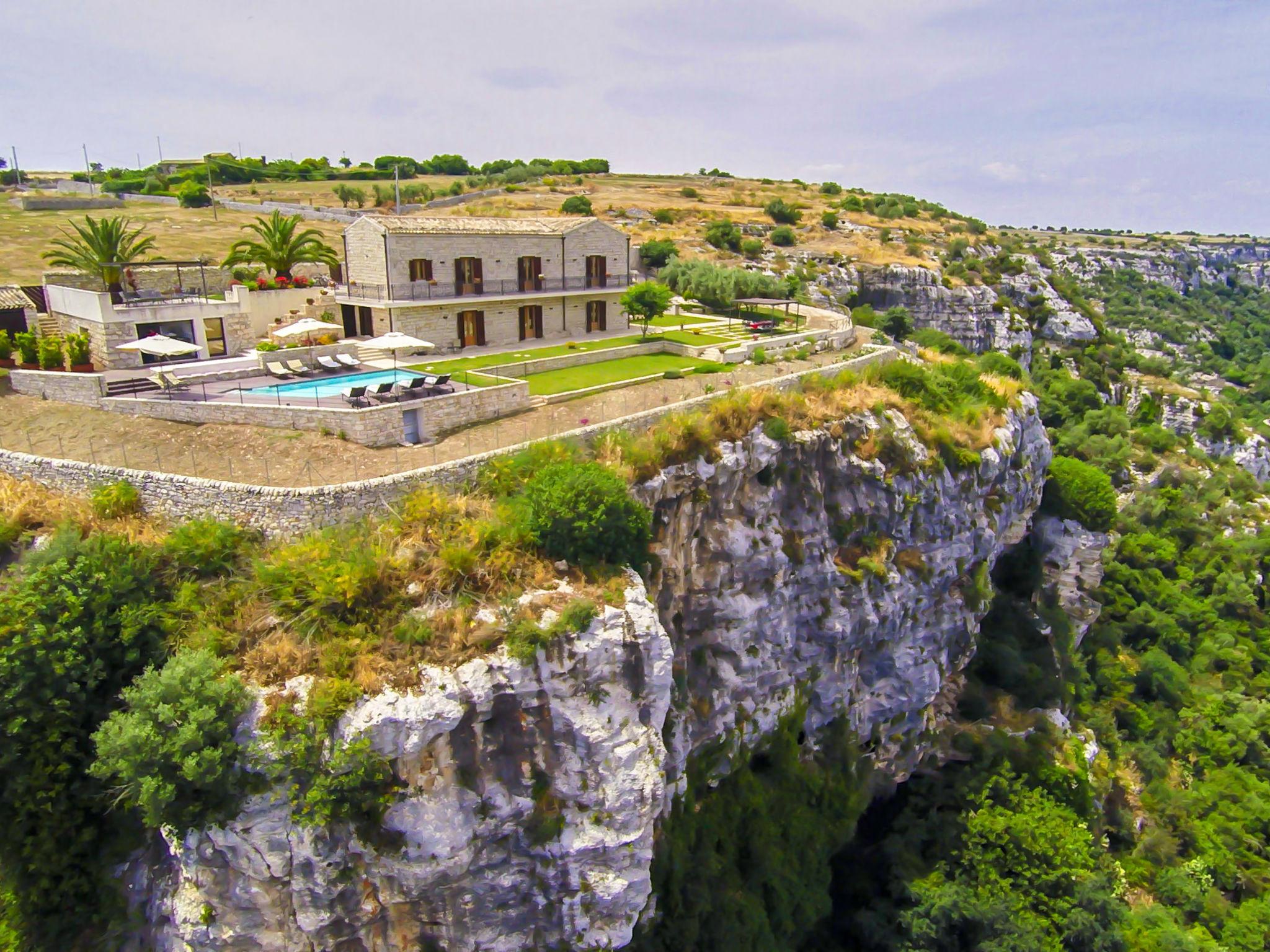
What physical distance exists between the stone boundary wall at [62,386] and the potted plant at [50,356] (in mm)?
926

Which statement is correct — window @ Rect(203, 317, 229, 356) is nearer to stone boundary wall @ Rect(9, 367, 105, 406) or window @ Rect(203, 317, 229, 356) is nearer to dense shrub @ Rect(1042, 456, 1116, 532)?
stone boundary wall @ Rect(9, 367, 105, 406)

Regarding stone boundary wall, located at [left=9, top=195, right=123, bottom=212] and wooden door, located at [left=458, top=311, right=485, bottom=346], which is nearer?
wooden door, located at [left=458, top=311, right=485, bottom=346]

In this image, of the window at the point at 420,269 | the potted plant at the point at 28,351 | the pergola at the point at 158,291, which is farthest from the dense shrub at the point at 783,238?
the potted plant at the point at 28,351

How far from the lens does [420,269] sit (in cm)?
3334

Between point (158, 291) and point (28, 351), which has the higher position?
point (158, 291)

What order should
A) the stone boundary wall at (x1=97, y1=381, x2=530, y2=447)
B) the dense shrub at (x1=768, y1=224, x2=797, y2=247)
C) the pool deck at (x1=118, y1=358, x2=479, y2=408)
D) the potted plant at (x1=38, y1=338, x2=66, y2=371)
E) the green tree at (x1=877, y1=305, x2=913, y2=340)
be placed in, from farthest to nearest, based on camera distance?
the dense shrub at (x1=768, y1=224, x2=797, y2=247), the green tree at (x1=877, y1=305, x2=913, y2=340), the potted plant at (x1=38, y1=338, x2=66, y2=371), the pool deck at (x1=118, y1=358, x2=479, y2=408), the stone boundary wall at (x1=97, y1=381, x2=530, y2=447)

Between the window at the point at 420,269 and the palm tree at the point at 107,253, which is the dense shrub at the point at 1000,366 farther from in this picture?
the palm tree at the point at 107,253

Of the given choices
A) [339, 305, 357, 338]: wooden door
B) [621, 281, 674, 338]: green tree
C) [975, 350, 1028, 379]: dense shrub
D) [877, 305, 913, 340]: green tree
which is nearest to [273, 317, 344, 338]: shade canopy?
[339, 305, 357, 338]: wooden door

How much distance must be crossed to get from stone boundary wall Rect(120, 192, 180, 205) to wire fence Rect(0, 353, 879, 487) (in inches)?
2423

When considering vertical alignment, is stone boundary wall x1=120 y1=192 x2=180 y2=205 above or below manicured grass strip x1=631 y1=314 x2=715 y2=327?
above

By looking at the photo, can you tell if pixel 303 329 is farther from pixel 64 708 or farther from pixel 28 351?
pixel 64 708

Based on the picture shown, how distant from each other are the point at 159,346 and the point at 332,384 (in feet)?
19.3

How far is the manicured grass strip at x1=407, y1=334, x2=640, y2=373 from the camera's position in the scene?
31.7 m

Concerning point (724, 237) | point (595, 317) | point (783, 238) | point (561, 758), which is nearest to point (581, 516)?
point (561, 758)
